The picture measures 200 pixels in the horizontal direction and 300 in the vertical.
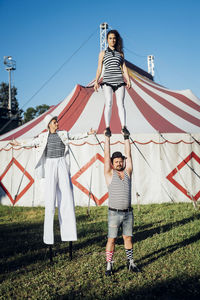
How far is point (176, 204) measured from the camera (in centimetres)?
640

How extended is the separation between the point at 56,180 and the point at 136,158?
3.86 m

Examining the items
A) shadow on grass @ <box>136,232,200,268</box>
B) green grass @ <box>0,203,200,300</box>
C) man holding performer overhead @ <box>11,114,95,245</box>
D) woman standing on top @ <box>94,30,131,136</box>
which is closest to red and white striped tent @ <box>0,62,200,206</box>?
green grass @ <box>0,203,200,300</box>

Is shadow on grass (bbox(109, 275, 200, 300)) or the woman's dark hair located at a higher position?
the woman's dark hair

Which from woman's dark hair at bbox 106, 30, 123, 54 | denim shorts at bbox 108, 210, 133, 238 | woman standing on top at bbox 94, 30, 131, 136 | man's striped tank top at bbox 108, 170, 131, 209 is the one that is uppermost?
woman's dark hair at bbox 106, 30, 123, 54

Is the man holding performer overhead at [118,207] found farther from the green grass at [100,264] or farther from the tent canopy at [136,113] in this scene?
the tent canopy at [136,113]

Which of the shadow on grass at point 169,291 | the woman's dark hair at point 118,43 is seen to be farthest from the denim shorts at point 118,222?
the woman's dark hair at point 118,43

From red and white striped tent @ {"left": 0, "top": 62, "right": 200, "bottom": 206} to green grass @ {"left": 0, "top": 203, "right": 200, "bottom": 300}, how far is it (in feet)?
5.54

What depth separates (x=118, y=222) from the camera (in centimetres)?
263

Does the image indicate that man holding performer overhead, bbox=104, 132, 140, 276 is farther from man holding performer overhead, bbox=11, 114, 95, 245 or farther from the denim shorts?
man holding performer overhead, bbox=11, 114, 95, 245

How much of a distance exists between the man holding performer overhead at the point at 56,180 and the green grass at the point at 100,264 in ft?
1.21

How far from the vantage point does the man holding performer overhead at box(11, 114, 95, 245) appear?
3.07 meters

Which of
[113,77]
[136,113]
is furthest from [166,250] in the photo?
[136,113]

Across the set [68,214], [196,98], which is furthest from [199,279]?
[196,98]

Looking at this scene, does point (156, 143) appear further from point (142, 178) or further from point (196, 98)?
point (196, 98)
